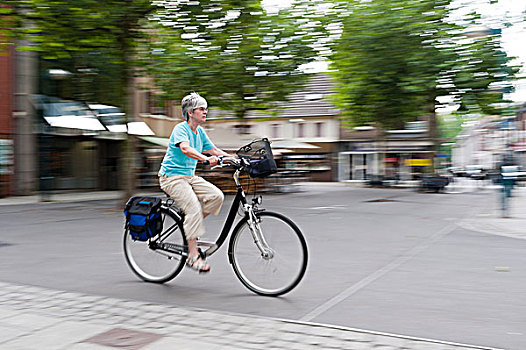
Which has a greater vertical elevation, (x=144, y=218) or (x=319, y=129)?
(x=319, y=129)

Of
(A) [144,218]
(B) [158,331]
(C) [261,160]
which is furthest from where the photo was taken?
(A) [144,218]

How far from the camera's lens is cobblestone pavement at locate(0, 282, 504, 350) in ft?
12.5

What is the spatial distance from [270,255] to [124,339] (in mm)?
1602

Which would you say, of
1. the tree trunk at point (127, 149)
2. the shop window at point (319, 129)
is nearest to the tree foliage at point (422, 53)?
the tree trunk at point (127, 149)

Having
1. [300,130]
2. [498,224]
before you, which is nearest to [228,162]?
[498,224]

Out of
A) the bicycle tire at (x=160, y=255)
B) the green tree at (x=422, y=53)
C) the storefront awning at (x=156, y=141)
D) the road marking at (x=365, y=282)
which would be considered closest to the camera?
the road marking at (x=365, y=282)

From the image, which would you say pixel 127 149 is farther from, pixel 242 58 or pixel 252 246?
pixel 252 246

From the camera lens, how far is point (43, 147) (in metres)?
21.8

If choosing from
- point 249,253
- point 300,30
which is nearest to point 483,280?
point 249,253

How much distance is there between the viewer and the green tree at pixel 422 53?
24.1m

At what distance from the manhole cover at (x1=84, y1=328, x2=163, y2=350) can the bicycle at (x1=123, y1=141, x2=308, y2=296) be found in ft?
4.65

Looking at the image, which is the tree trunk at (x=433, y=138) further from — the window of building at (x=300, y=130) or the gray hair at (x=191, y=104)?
the gray hair at (x=191, y=104)

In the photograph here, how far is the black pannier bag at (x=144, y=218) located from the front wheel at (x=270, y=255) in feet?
2.73

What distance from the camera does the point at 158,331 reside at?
4145mm
